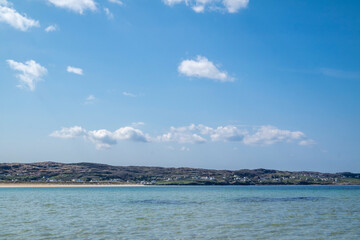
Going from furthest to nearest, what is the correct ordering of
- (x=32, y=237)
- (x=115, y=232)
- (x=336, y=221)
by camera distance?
(x=336, y=221) < (x=115, y=232) < (x=32, y=237)

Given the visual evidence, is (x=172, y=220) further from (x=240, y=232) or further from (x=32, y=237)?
(x=32, y=237)

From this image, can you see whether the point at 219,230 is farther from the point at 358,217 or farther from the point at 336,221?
the point at 358,217

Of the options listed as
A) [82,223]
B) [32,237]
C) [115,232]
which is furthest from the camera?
[82,223]

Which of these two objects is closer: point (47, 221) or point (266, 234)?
point (266, 234)

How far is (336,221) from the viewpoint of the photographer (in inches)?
1512

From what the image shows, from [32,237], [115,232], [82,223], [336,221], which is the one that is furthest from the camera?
[336,221]

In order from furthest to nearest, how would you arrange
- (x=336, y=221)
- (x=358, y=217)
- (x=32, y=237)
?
1. (x=358, y=217)
2. (x=336, y=221)
3. (x=32, y=237)

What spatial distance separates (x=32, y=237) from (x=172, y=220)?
52.0 feet

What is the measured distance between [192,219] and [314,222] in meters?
14.0

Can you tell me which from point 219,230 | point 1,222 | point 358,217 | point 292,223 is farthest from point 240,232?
point 1,222

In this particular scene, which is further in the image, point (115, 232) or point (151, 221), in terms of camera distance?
point (151, 221)

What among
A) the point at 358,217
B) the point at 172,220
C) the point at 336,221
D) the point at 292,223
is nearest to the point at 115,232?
the point at 172,220

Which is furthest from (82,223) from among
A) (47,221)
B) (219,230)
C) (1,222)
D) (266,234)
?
(266,234)

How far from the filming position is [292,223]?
36.3 m
